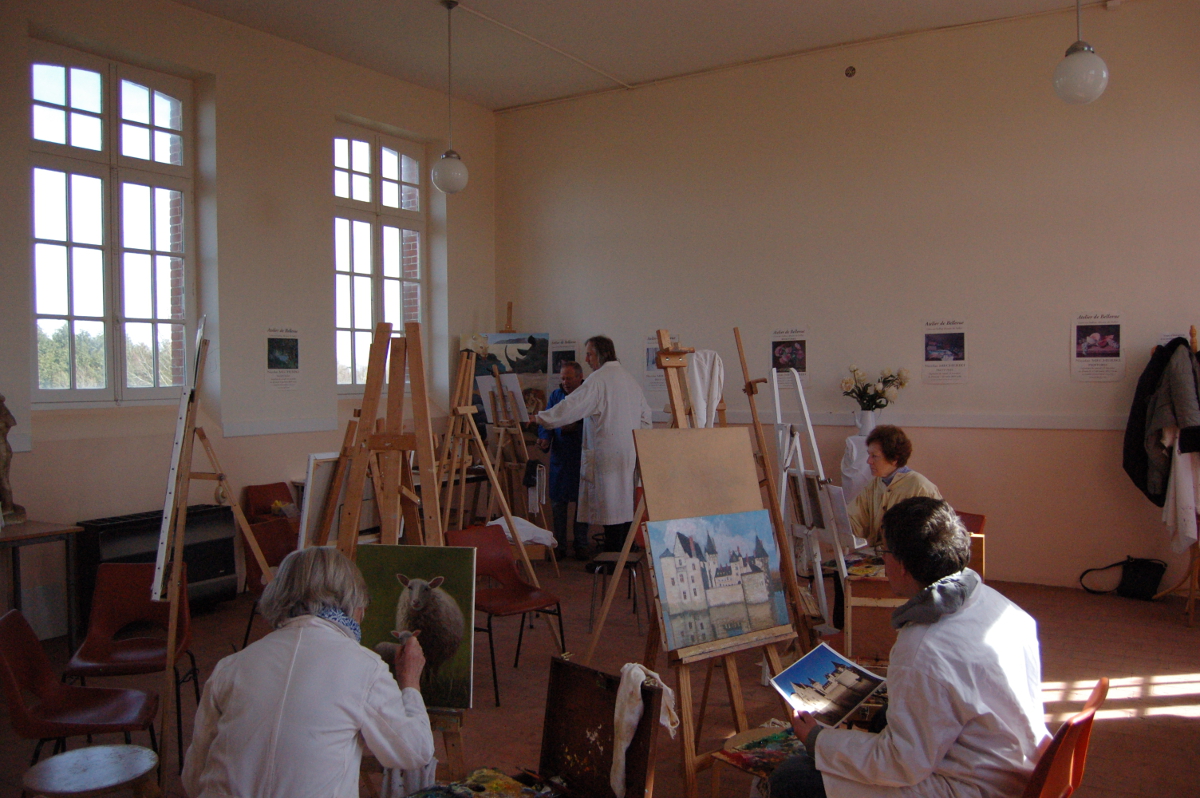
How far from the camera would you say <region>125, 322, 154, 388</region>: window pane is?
5.36m

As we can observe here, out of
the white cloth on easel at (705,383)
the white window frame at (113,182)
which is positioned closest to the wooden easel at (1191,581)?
the white cloth on easel at (705,383)

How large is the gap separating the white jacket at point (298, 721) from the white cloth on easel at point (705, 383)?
8.99ft

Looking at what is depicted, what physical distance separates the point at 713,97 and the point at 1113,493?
411cm

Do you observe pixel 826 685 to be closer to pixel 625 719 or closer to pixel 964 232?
pixel 625 719

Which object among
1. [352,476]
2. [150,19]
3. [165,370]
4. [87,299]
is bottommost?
[352,476]

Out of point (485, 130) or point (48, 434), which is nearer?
point (48, 434)

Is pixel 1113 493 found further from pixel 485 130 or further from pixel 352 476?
pixel 485 130

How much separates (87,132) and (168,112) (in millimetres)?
593

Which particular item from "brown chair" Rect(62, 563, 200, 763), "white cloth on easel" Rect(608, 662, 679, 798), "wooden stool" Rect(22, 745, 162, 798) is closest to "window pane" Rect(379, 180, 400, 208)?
"brown chair" Rect(62, 563, 200, 763)

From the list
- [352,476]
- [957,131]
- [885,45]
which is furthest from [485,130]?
[352,476]

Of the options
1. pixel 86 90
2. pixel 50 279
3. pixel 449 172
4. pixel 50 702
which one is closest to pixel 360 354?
pixel 449 172

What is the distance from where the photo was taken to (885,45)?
5.91 m

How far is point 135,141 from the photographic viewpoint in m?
5.38

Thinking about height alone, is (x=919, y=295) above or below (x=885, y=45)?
below
